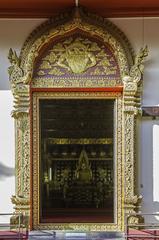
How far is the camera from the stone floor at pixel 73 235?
6.33 m

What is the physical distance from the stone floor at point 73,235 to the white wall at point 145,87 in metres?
0.70

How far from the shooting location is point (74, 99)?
7.02 metres

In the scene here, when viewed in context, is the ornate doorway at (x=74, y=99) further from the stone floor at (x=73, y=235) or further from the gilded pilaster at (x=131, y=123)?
the stone floor at (x=73, y=235)

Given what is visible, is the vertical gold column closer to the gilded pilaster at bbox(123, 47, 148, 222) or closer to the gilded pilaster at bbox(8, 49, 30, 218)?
the gilded pilaster at bbox(8, 49, 30, 218)

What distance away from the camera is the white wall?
6883 mm

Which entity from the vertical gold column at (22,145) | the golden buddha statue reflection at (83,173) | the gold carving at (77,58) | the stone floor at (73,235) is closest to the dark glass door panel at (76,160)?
the golden buddha statue reflection at (83,173)

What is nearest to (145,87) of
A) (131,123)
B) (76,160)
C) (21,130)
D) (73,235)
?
(131,123)

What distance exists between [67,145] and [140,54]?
2.11m

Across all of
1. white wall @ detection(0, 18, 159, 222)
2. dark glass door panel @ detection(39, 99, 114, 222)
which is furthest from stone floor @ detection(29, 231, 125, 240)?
white wall @ detection(0, 18, 159, 222)

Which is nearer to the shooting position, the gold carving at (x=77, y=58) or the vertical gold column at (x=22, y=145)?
the vertical gold column at (x=22, y=145)

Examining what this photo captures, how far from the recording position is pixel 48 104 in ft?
23.4

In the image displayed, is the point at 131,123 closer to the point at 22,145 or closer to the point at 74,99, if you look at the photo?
the point at 74,99

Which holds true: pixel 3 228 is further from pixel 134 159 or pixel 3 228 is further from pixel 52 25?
pixel 52 25

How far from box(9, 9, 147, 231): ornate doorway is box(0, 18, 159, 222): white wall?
151mm
